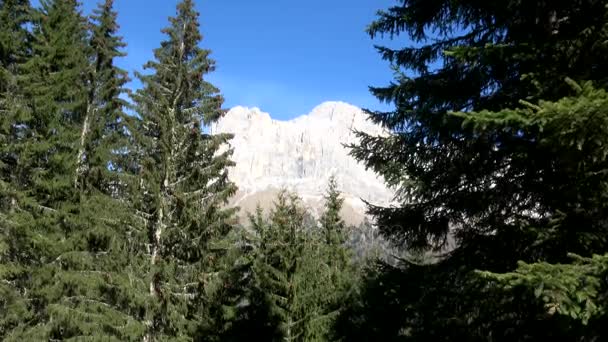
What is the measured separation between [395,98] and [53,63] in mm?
12542

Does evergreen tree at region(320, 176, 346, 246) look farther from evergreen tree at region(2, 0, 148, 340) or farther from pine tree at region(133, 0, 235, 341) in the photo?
evergreen tree at region(2, 0, 148, 340)

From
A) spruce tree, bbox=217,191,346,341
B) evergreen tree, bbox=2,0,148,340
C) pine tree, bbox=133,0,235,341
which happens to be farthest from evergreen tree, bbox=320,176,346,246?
evergreen tree, bbox=2,0,148,340

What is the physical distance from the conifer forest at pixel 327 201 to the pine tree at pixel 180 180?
0.06 m

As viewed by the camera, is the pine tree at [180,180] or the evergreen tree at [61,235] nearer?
the evergreen tree at [61,235]

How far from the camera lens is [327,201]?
84.4 feet

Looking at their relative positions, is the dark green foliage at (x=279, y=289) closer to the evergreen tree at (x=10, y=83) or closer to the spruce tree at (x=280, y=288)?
the spruce tree at (x=280, y=288)

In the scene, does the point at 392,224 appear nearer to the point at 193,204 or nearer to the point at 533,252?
the point at 533,252

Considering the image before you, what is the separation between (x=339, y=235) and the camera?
83.1 feet

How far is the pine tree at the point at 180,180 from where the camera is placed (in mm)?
13883

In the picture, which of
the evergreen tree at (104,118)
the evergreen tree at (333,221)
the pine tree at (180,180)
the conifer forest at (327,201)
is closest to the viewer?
the conifer forest at (327,201)

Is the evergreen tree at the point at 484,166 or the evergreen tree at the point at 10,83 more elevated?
the evergreen tree at the point at 10,83

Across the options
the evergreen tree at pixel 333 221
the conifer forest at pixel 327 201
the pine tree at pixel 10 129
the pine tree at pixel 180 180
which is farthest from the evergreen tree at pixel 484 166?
the evergreen tree at pixel 333 221

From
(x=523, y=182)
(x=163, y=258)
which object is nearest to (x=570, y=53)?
(x=523, y=182)

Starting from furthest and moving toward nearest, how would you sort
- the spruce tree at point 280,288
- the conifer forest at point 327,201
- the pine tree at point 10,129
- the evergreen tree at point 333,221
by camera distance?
the evergreen tree at point 333,221, the spruce tree at point 280,288, the pine tree at point 10,129, the conifer forest at point 327,201
